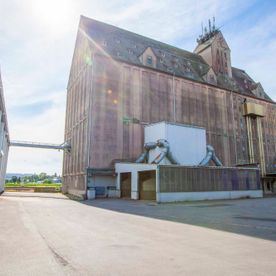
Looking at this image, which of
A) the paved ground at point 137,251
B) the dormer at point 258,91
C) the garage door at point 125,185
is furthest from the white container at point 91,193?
the dormer at point 258,91

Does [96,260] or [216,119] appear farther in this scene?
[216,119]

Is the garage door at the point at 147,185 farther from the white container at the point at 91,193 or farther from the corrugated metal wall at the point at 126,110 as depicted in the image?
the white container at the point at 91,193

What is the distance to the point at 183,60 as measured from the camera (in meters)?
44.6

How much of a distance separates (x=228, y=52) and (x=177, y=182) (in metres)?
37.5

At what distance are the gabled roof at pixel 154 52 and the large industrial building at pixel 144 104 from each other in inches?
7.2

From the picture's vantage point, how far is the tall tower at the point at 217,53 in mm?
48469

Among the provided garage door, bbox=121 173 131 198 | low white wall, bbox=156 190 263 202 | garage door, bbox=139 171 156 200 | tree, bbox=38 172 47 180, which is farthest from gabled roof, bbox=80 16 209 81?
tree, bbox=38 172 47 180

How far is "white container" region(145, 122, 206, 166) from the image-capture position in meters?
30.0

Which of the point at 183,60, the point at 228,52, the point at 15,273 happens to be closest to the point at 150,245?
the point at 15,273

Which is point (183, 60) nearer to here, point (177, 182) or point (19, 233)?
point (177, 182)

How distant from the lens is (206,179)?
86.7ft

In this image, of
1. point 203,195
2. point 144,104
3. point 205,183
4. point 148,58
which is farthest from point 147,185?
point 148,58

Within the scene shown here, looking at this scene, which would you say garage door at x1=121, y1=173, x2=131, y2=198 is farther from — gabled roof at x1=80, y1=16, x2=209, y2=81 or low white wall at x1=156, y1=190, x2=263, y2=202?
gabled roof at x1=80, y1=16, x2=209, y2=81

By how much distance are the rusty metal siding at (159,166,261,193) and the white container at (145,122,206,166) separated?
172 inches
